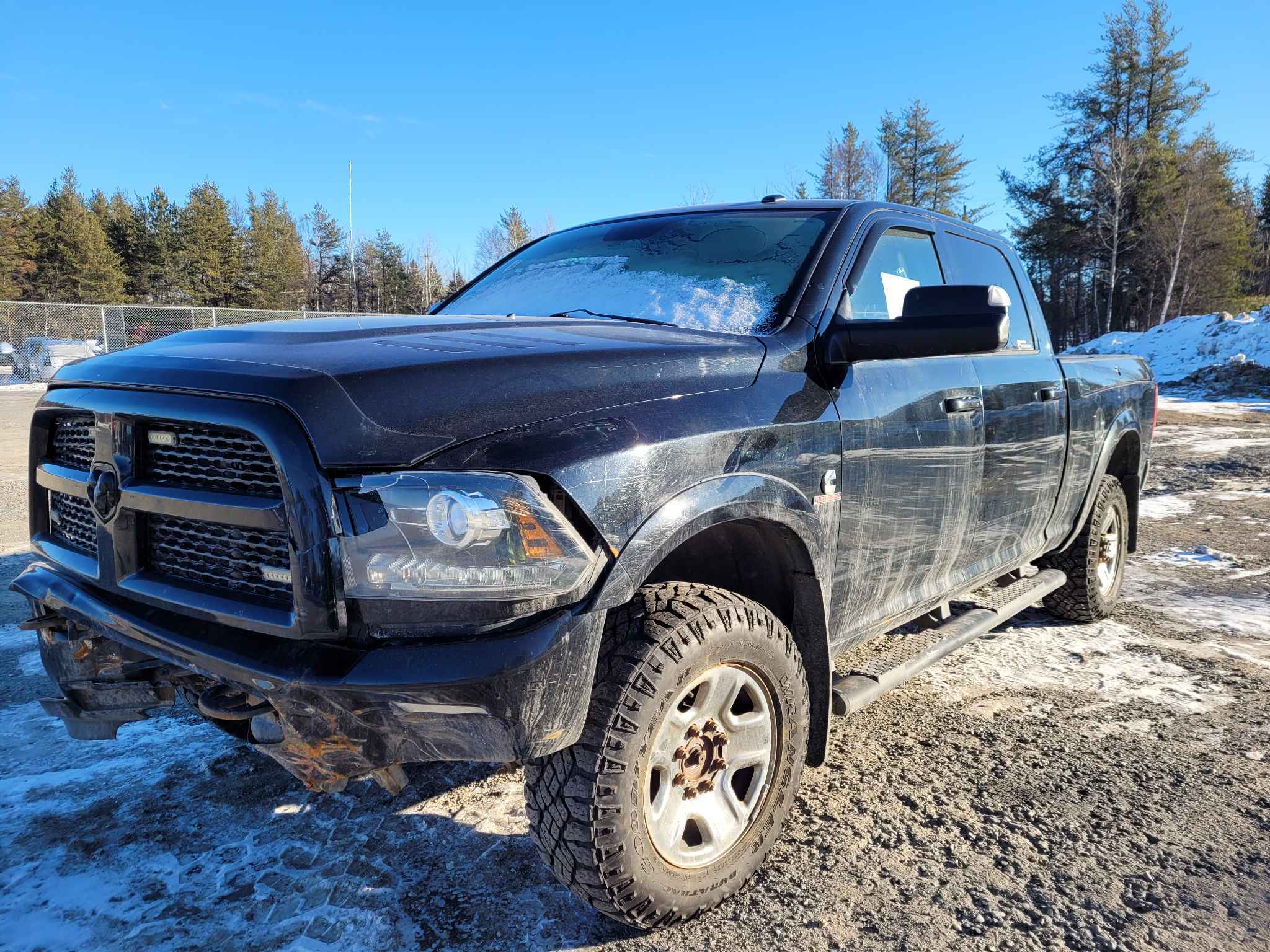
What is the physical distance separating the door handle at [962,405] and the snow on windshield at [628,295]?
2.56 feet

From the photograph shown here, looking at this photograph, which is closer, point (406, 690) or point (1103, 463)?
point (406, 690)

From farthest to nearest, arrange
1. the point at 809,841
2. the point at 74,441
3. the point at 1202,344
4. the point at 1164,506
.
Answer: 1. the point at 1202,344
2. the point at 1164,506
3. the point at 809,841
4. the point at 74,441

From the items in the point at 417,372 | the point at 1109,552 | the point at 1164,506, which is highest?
the point at 417,372

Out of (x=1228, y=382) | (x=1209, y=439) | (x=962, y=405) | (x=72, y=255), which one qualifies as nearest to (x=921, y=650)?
(x=962, y=405)

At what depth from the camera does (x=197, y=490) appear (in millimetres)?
1788

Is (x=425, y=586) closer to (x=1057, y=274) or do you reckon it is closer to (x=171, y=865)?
(x=171, y=865)

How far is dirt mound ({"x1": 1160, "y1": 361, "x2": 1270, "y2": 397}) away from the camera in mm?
19750

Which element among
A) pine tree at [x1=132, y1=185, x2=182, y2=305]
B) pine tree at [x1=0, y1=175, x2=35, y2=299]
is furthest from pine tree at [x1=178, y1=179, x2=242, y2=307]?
pine tree at [x1=0, y1=175, x2=35, y2=299]

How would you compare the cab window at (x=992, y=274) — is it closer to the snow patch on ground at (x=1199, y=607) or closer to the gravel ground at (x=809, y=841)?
the gravel ground at (x=809, y=841)

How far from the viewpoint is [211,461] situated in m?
1.78

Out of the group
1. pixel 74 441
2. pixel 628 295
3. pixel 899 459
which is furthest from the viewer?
pixel 628 295

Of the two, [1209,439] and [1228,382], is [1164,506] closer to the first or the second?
[1209,439]

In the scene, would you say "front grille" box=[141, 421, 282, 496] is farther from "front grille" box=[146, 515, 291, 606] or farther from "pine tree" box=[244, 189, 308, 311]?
"pine tree" box=[244, 189, 308, 311]

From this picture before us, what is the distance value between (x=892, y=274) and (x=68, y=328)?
27.0m
